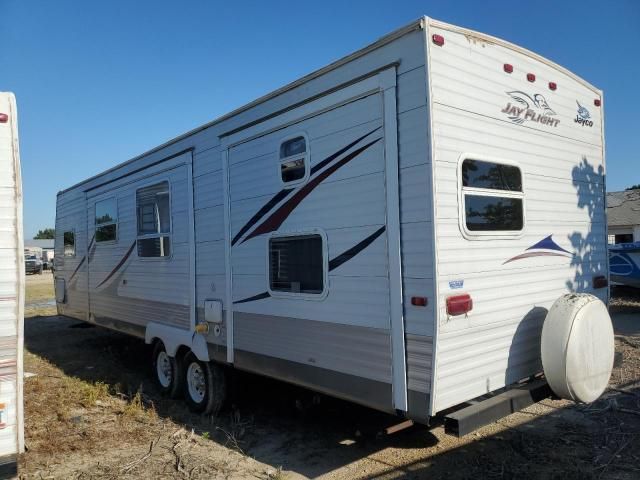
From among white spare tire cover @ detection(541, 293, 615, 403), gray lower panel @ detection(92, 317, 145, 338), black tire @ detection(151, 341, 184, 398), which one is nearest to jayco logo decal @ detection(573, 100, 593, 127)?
white spare tire cover @ detection(541, 293, 615, 403)

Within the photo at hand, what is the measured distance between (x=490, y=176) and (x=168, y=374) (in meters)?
4.67

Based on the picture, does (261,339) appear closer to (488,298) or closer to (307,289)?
(307,289)

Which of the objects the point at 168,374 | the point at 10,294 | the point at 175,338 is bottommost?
the point at 168,374

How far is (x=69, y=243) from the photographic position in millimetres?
9406

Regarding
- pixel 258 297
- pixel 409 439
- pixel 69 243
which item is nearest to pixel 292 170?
pixel 258 297

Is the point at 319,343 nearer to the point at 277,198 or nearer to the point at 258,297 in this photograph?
the point at 258,297

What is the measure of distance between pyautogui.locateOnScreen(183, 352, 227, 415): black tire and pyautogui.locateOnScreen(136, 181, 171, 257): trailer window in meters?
1.41

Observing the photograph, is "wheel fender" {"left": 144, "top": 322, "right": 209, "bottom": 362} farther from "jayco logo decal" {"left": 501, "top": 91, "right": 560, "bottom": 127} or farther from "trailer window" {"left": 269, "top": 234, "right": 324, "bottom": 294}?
"jayco logo decal" {"left": 501, "top": 91, "right": 560, "bottom": 127}

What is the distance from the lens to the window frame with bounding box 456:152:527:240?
3485mm

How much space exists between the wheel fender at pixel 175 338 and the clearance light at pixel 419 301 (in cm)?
289

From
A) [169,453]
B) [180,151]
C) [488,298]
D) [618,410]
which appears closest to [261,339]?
[169,453]

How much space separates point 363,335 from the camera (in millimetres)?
3701

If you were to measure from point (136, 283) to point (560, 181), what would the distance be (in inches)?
210

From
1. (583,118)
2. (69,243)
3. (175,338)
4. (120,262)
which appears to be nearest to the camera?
(583,118)
